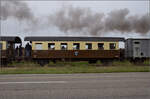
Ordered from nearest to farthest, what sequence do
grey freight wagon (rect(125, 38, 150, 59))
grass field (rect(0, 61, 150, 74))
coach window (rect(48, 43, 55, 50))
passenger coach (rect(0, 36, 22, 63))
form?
grass field (rect(0, 61, 150, 74)) < passenger coach (rect(0, 36, 22, 63)) < coach window (rect(48, 43, 55, 50)) < grey freight wagon (rect(125, 38, 150, 59))

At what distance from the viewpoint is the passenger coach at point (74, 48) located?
1728 cm

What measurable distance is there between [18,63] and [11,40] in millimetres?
3010

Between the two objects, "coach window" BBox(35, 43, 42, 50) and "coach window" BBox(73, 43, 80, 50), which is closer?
"coach window" BBox(35, 43, 42, 50)

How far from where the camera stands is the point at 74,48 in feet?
58.0

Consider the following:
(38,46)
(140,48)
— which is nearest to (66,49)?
(38,46)

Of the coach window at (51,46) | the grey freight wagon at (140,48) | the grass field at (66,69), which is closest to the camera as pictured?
the grass field at (66,69)

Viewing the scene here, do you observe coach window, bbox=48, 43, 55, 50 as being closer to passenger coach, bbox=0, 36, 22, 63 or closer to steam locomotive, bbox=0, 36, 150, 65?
steam locomotive, bbox=0, 36, 150, 65

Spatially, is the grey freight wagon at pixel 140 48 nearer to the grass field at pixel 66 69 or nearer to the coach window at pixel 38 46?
the grass field at pixel 66 69

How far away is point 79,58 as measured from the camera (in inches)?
704

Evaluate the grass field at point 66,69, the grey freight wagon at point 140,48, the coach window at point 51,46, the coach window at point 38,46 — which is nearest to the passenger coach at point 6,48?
the grass field at point 66,69

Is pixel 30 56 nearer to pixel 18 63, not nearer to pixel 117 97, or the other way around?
pixel 18 63

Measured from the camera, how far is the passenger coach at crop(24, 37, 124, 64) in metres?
17.3

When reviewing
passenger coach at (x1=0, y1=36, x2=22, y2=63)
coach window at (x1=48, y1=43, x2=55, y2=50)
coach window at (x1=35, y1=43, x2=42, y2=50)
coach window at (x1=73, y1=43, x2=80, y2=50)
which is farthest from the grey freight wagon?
passenger coach at (x1=0, y1=36, x2=22, y2=63)

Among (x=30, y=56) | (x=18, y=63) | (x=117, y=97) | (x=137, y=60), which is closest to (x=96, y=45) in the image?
(x=137, y=60)
